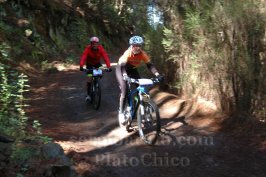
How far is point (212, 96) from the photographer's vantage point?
10.6 metres

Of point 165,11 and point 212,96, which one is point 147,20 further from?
point 212,96

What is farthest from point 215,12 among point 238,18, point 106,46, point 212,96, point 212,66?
point 106,46

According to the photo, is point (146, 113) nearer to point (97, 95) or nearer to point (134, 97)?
point (134, 97)

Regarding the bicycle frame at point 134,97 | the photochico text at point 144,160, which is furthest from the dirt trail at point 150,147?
the bicycle frame at point 134,97

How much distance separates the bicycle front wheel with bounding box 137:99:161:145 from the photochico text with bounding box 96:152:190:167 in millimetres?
581

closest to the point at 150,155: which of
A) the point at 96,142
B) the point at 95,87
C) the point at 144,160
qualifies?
the point at 144,160

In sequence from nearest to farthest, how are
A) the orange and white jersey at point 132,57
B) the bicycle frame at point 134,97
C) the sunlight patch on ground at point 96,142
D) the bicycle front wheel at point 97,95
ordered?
the sunlight patch on ground at point 96,142 < the bicycle frame at point 134,97 < the orange and white jersey at point 132,57 < the bicycle front wheel at point 97,95

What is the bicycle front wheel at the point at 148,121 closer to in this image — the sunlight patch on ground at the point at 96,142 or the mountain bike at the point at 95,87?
the sunlight patch on ground at the point at 96,142

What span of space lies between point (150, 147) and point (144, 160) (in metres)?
0.74

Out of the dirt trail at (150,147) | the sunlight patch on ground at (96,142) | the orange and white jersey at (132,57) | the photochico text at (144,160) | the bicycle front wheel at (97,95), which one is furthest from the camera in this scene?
the bicycle front wheel at (97,95)

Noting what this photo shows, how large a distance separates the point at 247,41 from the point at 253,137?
227 centimetres

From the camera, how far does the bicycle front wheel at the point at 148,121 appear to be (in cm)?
871

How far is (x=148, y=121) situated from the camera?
349 inches

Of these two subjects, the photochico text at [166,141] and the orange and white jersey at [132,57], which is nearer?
the photochico text at [166,141]
